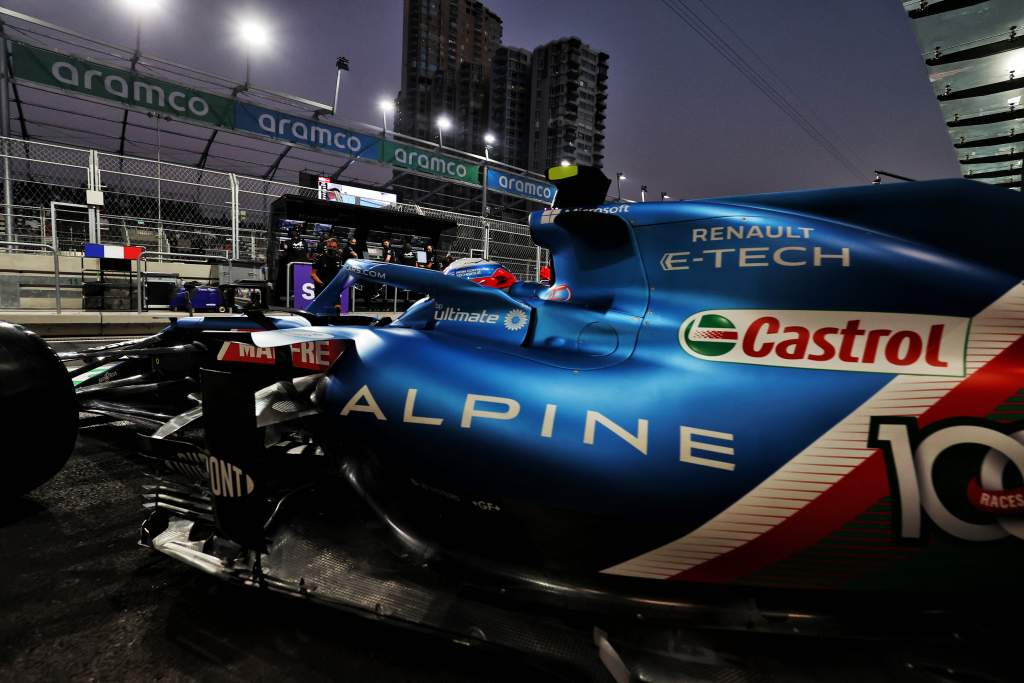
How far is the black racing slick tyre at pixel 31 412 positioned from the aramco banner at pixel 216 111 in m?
13.2

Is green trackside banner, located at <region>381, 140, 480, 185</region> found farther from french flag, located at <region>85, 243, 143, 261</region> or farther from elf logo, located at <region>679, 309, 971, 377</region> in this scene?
elf logo, located at <region>679, 309, 971, 377</region>

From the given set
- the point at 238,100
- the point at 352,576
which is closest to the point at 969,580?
the point at 352,576

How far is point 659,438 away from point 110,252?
10361mm

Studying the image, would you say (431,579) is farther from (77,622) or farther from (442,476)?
(77,622)

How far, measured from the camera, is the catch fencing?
983 centimetres

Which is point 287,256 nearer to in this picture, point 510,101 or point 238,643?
point 238,643

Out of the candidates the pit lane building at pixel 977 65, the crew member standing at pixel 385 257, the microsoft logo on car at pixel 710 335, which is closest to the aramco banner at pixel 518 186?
the crew member standing at pixel 385 257

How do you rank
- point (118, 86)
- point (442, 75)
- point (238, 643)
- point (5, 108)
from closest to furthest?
point (238, 643), point (5, 108), point (118, 86), point (442, 75)

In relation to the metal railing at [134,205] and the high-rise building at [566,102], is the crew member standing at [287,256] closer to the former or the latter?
the metal railing at [134,205]

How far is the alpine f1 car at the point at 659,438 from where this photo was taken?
1.19 metres

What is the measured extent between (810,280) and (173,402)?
11.5 feet

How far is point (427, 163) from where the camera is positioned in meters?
Result: 17.7

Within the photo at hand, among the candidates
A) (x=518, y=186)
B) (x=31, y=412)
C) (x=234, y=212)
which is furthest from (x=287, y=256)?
(x=518, y=186)

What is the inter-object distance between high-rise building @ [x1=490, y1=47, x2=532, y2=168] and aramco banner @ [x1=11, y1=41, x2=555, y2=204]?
59214 millimetres
